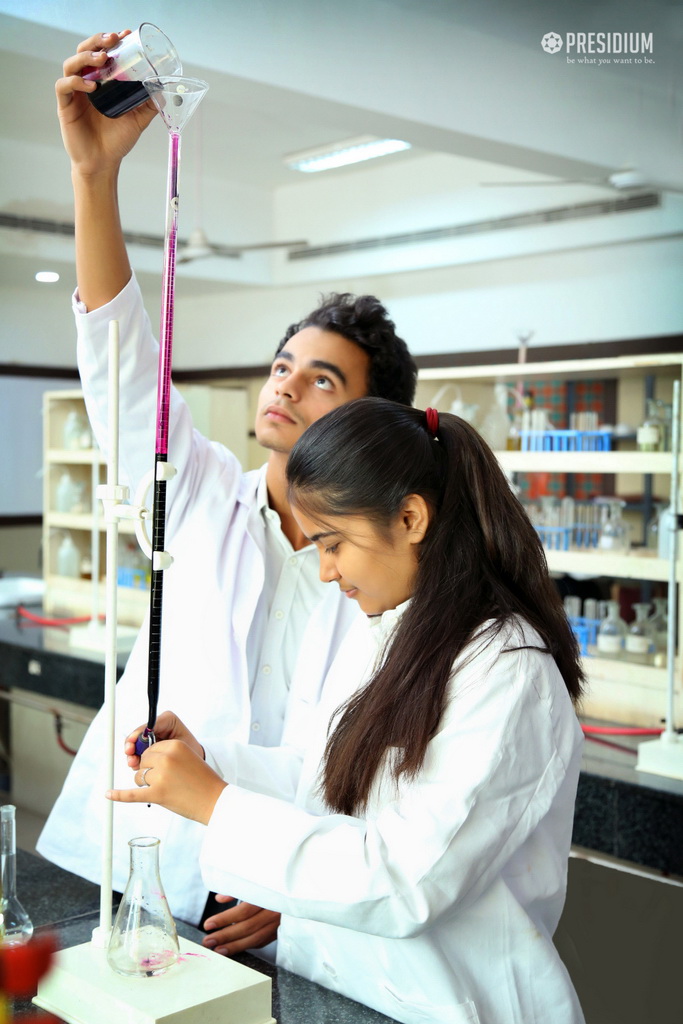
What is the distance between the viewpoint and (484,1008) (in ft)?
3.98

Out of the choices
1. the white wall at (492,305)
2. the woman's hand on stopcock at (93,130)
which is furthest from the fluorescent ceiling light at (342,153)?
the woman's hand on stopcock at (93,130)

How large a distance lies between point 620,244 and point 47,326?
3.94m

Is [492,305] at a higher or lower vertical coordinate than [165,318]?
higher

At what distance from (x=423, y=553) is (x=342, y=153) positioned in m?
5.17

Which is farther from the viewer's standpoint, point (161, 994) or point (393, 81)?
point (393, 81)

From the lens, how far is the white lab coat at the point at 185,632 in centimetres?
155

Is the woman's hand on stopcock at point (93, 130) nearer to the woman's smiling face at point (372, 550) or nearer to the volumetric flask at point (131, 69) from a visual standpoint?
the volumetric flask at point (131, 69)

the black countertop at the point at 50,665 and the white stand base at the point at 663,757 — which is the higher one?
the white stand base at the point at 663,757

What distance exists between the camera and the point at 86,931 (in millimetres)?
1331

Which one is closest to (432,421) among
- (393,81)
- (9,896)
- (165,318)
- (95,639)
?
(165,318)

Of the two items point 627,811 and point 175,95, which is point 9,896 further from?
point 627,811

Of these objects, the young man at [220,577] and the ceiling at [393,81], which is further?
the ceiling at [393,81]

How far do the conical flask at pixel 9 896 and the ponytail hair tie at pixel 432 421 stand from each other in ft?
2.38

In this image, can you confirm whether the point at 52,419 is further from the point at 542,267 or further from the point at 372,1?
the point at 542,267
